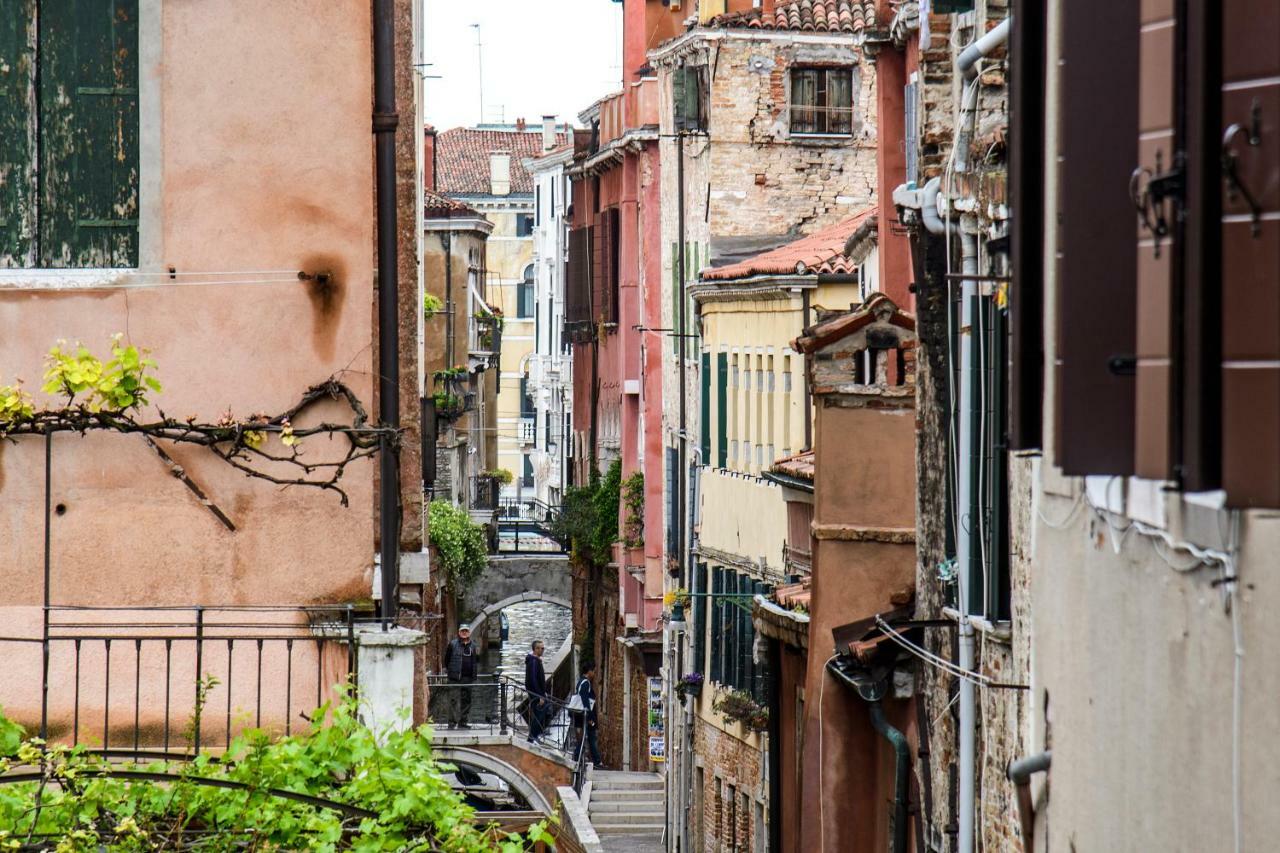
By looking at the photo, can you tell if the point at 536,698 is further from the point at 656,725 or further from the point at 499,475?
the point at 499,475

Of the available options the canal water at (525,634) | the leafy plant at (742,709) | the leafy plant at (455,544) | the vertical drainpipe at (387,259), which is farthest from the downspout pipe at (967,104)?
the canal water at (525,634)

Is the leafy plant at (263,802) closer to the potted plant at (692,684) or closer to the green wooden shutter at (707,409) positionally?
the potted plant at (692,684)

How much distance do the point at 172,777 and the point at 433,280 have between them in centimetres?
5519

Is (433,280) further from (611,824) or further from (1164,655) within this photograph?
(1164,655)

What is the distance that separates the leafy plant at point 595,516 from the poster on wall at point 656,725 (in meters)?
5.19

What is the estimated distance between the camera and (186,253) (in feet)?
36.6

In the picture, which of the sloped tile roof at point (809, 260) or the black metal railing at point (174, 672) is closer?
the black metal railing at point (174, 672)

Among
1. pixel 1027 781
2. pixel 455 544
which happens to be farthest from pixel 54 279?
pixel 455 544

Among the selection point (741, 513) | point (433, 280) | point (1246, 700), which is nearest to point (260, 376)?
point (1246, 700)

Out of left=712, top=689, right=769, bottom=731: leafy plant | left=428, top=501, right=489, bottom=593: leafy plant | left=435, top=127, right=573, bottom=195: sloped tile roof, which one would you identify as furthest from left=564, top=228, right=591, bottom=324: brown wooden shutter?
left=435, top=127, right=573, bottom=195: sloped tile roof

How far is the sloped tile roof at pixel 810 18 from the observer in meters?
35.1

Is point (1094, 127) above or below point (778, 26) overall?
below

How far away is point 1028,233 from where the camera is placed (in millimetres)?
6430

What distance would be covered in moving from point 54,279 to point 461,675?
30.8 metres
